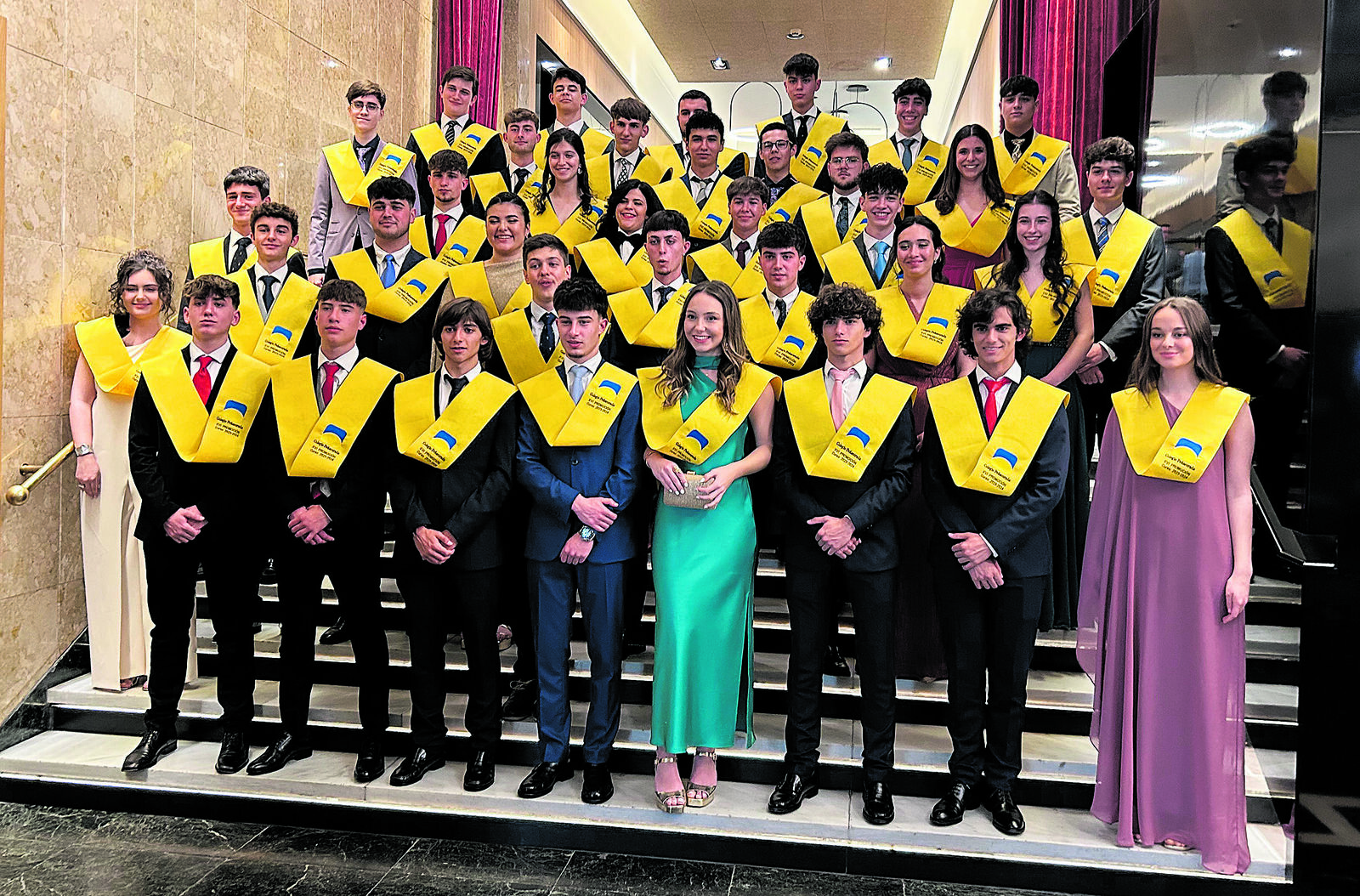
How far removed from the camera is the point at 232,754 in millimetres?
3689

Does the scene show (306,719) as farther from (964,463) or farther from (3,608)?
(964,463)

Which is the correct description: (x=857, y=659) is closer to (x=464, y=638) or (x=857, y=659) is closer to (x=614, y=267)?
(x=464, y=638)

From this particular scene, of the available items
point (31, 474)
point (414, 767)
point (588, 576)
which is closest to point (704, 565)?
point (588, 576)

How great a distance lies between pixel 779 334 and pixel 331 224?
8.56 feet

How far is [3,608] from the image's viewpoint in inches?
159

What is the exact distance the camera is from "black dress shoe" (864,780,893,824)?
3.26 metres

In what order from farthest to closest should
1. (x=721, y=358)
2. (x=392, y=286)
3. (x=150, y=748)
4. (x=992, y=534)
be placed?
(x=392, y=286) → (x=150, y=748) → (x=721, y=358) → (x=992, y=534)

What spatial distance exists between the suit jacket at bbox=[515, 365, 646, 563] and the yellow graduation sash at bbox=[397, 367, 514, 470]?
0.17m

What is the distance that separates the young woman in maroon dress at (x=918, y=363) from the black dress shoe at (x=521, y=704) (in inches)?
57.8

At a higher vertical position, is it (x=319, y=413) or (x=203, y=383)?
(x=203, y=383)

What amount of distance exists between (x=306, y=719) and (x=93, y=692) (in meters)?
1.10

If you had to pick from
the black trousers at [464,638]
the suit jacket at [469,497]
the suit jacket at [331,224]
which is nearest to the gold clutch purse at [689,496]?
the suit jacket at [469,497]

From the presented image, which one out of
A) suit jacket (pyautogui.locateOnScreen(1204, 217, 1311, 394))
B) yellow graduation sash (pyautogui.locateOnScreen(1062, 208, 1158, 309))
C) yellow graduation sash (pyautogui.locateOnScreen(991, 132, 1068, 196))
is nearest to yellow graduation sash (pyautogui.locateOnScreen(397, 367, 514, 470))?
yellow graduation sash (pyautogui.locateOnScreen(1062, 208, 1158, 309))

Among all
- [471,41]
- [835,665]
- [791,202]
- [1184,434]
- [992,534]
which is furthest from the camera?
[471,41]
